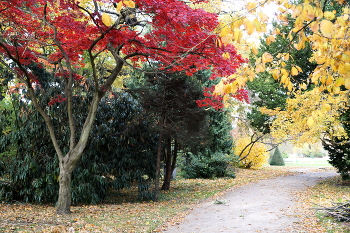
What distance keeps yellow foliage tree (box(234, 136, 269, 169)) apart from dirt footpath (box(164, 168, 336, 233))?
30.6ft

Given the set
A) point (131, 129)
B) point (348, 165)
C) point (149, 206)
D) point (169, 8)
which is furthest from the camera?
point (348, 165)

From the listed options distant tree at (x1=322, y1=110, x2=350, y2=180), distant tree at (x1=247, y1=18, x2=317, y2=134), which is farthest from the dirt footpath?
distant tree at (x1=247, y1=18, x2=317, y2=134)

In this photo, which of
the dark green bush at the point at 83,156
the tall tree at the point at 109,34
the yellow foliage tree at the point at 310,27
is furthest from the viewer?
the dark green bush at the point at 83,156

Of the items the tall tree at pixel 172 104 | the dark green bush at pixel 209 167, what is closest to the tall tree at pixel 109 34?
the tall tree at pixel 172 104

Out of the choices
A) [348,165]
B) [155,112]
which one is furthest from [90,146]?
[348,165]

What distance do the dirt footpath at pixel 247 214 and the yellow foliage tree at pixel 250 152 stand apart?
9.34 meters

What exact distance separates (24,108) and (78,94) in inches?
69.8

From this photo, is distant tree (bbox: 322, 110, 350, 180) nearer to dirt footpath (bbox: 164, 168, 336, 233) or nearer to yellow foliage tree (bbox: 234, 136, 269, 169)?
dirt footpath (bbox: 164, 168, 336, 233)

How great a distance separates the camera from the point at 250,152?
68.3 ft

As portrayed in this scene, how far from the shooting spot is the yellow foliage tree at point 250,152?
20.6 meters

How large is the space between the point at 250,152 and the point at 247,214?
13.7 metres

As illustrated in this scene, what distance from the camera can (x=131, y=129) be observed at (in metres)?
10.5

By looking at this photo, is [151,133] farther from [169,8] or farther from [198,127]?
[169,8]

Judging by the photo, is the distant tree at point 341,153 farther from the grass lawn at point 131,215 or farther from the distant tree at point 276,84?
the distant tree at point 276,84
